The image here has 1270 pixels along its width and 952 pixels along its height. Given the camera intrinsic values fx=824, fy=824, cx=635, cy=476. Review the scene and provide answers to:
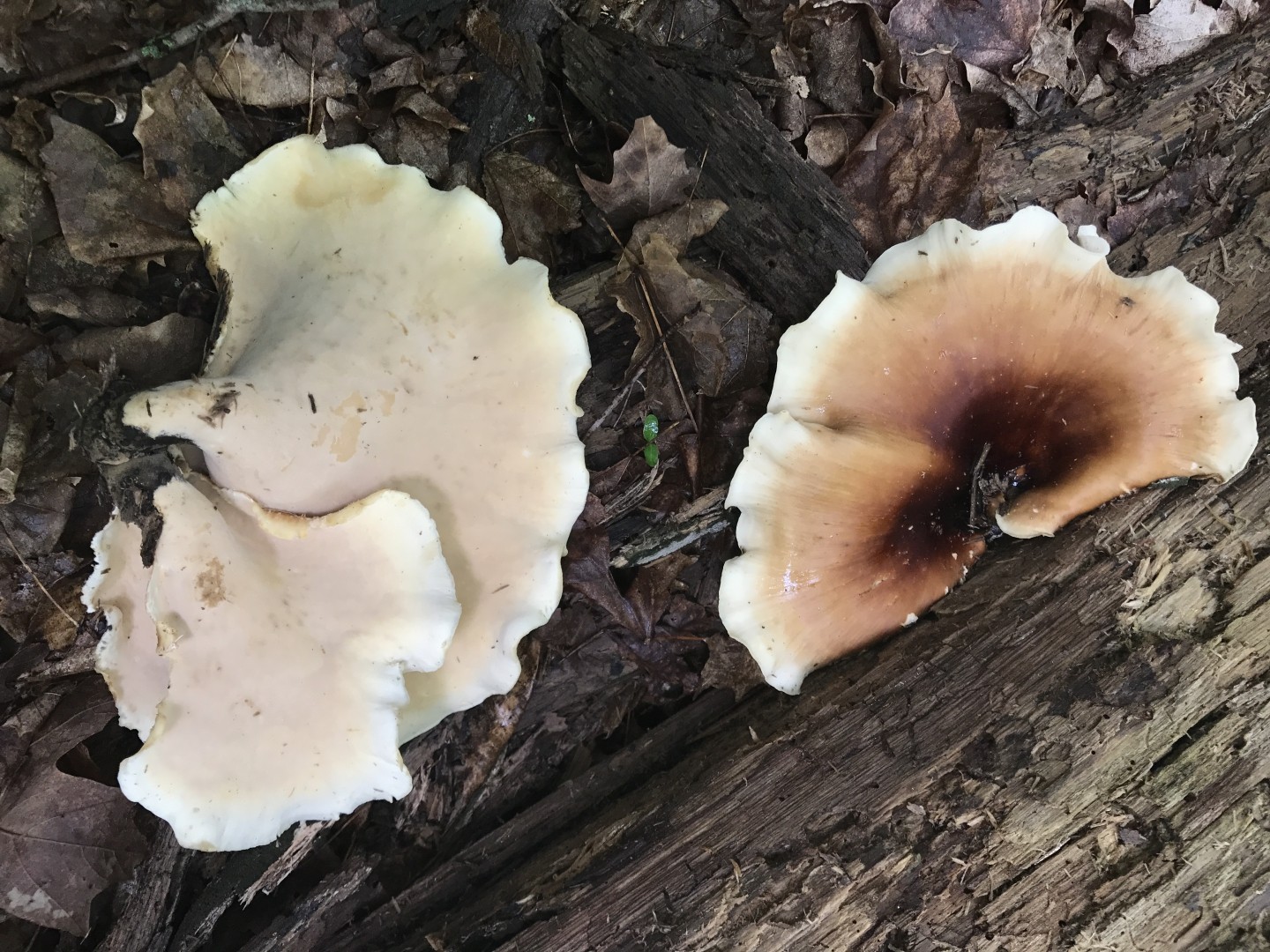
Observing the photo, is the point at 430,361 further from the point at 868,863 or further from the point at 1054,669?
the point at 1054,669

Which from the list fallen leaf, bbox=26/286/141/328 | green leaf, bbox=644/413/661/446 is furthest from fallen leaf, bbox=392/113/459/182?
green leaf, bbox=644/413/661/446

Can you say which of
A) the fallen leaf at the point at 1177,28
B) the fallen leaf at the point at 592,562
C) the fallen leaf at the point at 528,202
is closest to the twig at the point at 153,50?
the fallen leaf at the point at 528,202

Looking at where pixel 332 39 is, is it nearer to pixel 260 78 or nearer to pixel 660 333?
pixel 260 78

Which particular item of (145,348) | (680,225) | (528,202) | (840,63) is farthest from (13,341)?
(840,63)

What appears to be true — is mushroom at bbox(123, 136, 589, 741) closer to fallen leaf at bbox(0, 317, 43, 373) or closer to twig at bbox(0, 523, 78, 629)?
fallen leaf at bbox(0, 317, 43, 373)

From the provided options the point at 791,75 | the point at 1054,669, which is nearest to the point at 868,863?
the point at 1054,669

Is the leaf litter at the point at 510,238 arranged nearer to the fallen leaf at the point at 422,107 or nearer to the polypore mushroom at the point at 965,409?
the fallen leaf at the point at 422,107
